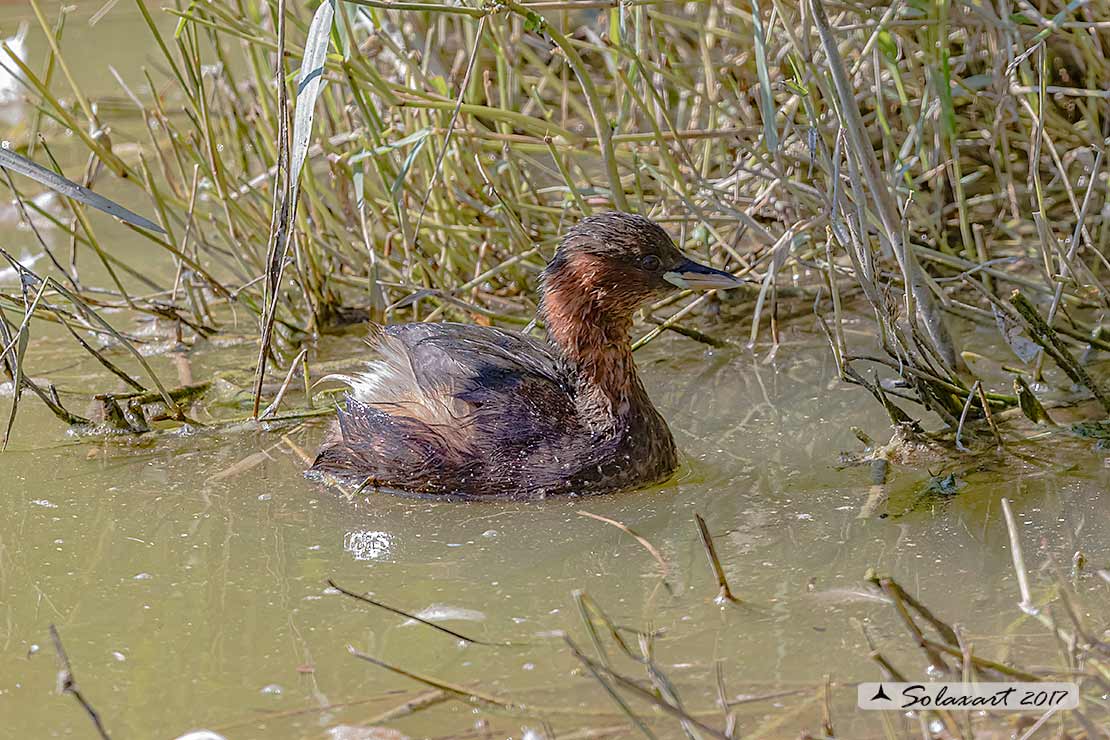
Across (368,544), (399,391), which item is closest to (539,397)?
(399,391)

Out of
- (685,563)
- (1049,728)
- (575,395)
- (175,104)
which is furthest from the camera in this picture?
(175,104)

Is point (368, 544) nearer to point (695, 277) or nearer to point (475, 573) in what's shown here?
point (475, 573)

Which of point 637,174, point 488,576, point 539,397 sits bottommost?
point 488,576

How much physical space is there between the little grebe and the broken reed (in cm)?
29

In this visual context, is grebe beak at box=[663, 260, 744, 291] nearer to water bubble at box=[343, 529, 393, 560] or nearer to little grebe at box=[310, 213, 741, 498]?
little grebe at box=[310, 213, 741, 498]

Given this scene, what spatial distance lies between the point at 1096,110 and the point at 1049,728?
3.10 m

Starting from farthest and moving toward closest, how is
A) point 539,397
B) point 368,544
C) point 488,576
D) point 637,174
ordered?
point 637,174 → point 539,397 → point 368,544 → point 488,576

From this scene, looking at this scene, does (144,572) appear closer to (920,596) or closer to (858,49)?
(920,596)

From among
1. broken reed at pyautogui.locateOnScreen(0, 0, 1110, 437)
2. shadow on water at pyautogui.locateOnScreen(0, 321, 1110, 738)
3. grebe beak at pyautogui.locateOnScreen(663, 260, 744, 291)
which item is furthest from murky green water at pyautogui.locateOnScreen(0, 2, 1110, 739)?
grebe beak at pyautogui.locateOnScreen(663, 260, 744, 291)

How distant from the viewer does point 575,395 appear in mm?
4352

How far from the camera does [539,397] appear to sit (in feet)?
13.9

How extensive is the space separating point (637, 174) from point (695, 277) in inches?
27.9

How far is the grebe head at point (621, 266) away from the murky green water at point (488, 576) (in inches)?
20.1

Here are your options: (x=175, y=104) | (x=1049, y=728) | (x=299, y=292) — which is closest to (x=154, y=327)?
(x=299, y=292)
